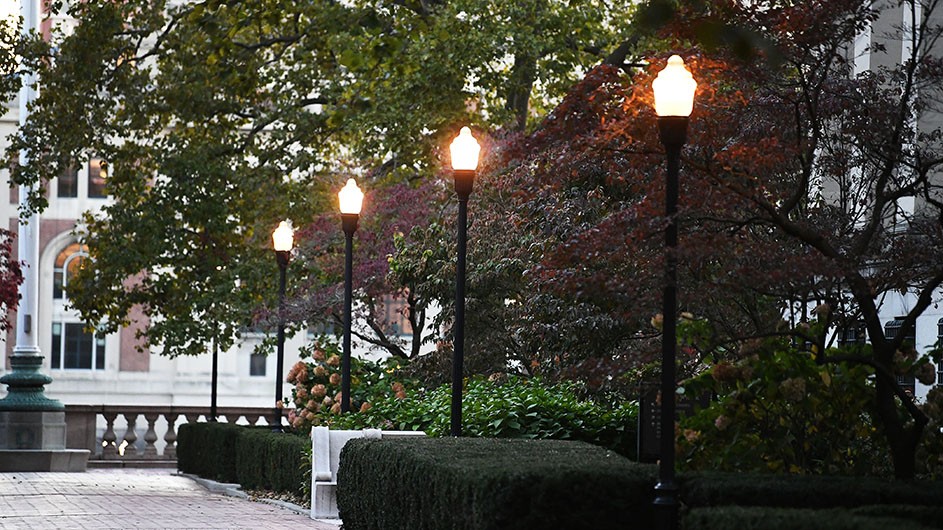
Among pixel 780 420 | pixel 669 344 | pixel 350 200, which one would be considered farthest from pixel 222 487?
pixel 669 344

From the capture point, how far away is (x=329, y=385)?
23.8m

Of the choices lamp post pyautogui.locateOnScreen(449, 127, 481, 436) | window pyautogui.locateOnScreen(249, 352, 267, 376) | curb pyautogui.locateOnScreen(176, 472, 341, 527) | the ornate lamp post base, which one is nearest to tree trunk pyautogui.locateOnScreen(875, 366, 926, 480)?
lamp post pyautogui.locateOnScreen(449, 127, 481, 436)

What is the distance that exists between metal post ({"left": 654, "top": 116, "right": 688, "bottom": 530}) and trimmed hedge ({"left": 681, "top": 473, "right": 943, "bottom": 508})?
0.23 m

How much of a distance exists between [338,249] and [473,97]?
444cm

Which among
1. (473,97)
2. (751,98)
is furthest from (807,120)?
(473,97)

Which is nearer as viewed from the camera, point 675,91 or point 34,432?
point 675,91

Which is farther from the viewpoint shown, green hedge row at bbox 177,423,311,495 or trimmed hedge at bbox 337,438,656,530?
green hedge row at bbox 177,423,311,495

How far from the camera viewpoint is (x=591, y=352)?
18031mm

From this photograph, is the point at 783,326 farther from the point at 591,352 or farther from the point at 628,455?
the point at 591,352

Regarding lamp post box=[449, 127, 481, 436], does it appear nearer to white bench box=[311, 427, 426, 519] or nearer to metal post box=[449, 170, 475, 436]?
metal post box=[449, 170, 475, 436]

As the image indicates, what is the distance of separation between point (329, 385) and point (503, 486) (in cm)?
1389

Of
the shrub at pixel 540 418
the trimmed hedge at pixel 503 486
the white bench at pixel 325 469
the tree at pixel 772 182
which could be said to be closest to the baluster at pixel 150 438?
the white bench at pixel 325 469

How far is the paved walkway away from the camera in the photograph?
1688 centimetres

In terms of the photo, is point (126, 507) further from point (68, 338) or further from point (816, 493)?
point (68, 338)
